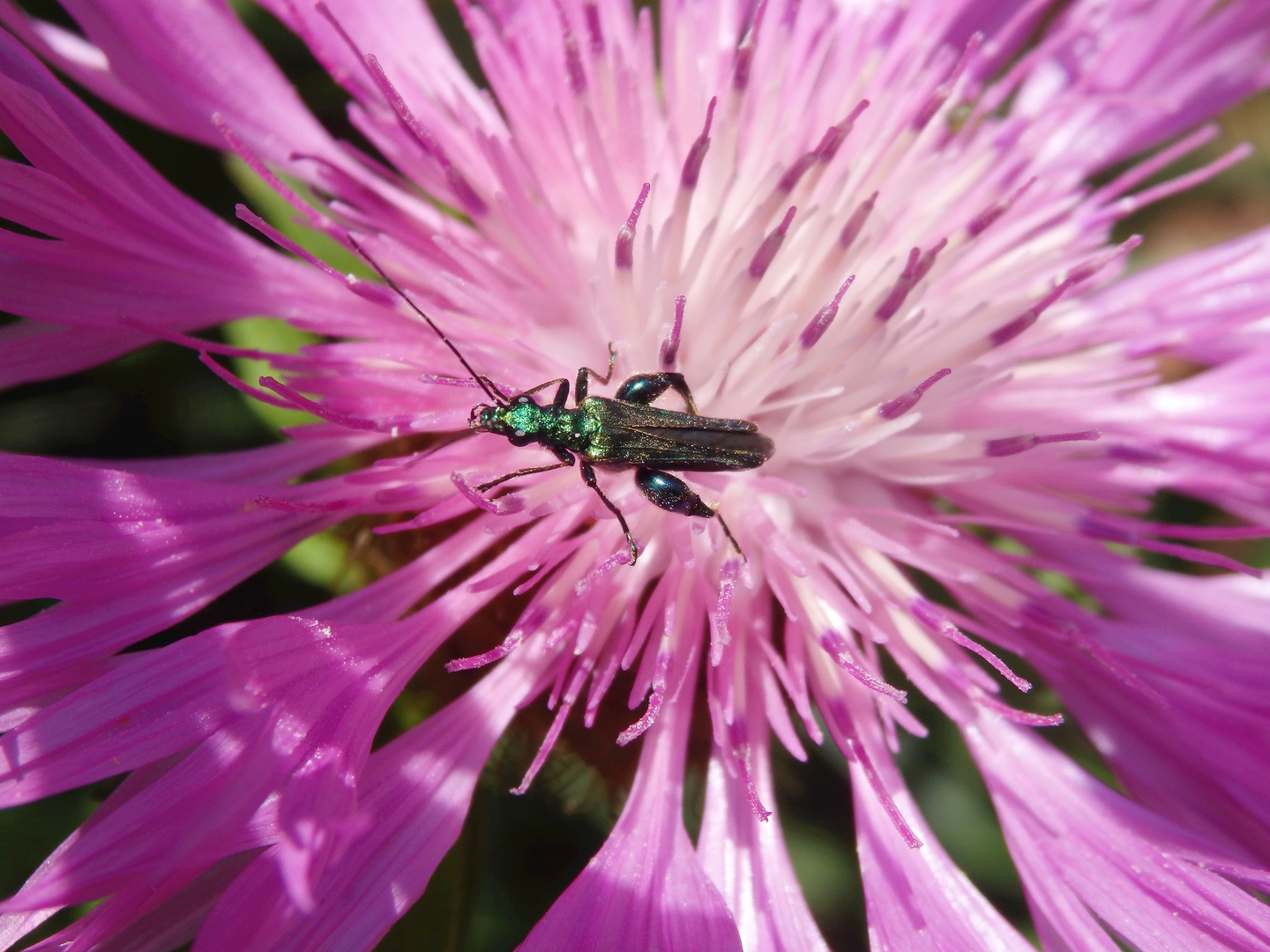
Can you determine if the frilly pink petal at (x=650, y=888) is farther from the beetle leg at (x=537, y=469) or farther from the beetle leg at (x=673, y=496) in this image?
the beetle leg at (x=537, y=469)

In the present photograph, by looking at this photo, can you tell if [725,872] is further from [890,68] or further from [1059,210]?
[890,68]

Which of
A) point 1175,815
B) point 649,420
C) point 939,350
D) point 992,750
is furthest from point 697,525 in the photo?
point 1175,815

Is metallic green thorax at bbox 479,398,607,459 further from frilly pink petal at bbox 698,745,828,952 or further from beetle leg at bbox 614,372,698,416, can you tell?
frilly pink petal at bbox 698,745,828,952

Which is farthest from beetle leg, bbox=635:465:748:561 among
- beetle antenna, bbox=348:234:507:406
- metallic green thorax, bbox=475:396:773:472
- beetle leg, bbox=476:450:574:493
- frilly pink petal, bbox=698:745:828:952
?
frilly pink petal, bbox=698:745:828:952

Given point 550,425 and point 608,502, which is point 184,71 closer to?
point 550,425

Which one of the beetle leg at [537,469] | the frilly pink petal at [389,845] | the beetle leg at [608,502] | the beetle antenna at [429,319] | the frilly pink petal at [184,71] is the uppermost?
the frilly pink petal at [184,71]

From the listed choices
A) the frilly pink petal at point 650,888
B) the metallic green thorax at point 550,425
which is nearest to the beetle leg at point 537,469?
the metallic green thorax at point 550,425

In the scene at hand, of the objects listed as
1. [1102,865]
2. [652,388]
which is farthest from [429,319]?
[1102,865]

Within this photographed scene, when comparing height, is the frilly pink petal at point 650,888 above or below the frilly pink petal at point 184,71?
below
